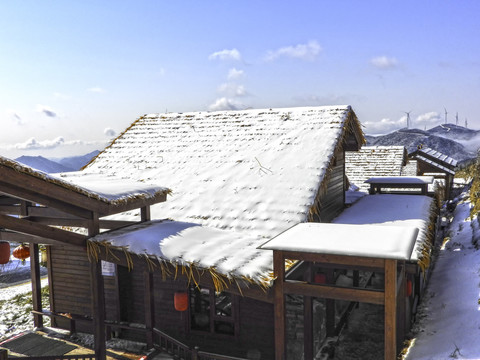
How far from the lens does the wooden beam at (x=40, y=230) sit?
7.04m

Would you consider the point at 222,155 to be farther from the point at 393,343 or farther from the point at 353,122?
the point at 393,343

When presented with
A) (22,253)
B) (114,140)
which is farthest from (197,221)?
(114,140)

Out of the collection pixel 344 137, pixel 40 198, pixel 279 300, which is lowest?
pixel 279 300

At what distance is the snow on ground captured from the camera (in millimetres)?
7904

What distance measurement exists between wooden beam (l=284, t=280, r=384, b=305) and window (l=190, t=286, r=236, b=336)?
3730 mm

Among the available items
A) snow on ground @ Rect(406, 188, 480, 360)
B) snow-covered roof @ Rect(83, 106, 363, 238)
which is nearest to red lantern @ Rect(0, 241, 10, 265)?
snow-covered roof @ Rect(83, 106, 363, 238)

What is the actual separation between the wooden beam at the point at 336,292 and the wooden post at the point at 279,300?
0.12 metres

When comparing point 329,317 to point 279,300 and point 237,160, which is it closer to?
point 279,300

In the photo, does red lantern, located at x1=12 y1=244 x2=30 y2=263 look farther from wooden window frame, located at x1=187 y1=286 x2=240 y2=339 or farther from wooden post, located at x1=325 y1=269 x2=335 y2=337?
wooden post, located at x1=325 y1=269 x2=335 y2=337

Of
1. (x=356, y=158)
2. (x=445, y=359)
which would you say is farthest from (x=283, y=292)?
(x=356, y=158)

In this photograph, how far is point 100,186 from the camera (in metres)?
8.30

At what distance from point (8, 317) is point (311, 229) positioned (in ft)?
41.9

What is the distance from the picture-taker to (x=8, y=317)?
46.6 ft

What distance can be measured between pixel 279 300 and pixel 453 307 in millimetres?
6588
